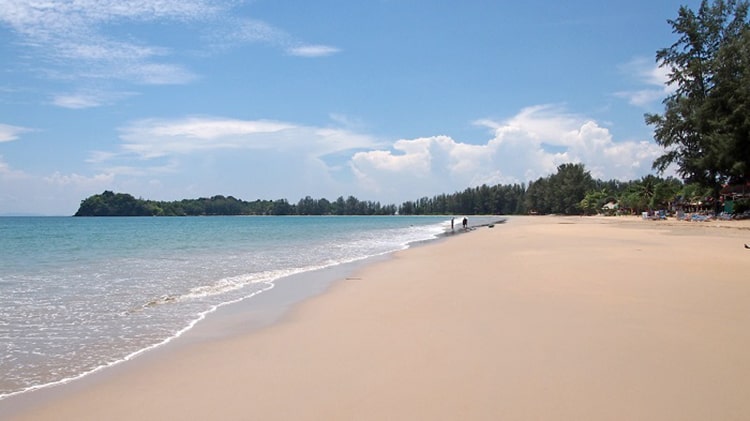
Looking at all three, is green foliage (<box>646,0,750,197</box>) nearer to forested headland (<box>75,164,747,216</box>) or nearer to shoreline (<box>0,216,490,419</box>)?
forested headland (<box>75,164,747,216</box>)

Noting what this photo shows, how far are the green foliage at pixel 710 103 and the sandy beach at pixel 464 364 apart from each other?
33.0 meters

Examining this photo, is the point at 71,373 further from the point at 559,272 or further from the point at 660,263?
the point at 660,263

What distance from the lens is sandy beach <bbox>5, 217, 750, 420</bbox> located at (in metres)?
3.75

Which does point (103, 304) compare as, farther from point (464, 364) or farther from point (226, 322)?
point (464, 364)

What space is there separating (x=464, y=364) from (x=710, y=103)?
42053 mm

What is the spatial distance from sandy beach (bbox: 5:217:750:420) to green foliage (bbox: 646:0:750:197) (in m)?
33.0

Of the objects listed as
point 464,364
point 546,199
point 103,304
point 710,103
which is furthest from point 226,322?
point 546,199

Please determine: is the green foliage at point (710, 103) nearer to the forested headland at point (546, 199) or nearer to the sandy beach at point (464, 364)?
the forested headland at point (546, 199)

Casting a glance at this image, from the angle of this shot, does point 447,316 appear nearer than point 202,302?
Yes

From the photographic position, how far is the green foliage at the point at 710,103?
3450 centimetres

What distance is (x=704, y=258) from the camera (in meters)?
13.3

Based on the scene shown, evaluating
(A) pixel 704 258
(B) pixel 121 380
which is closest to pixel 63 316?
(B) pixel 121 380

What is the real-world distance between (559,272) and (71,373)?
9903 millimetres

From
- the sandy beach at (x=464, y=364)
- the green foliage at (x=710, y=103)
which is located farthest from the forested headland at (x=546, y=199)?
the sandy beach at (x=464, y=364)
